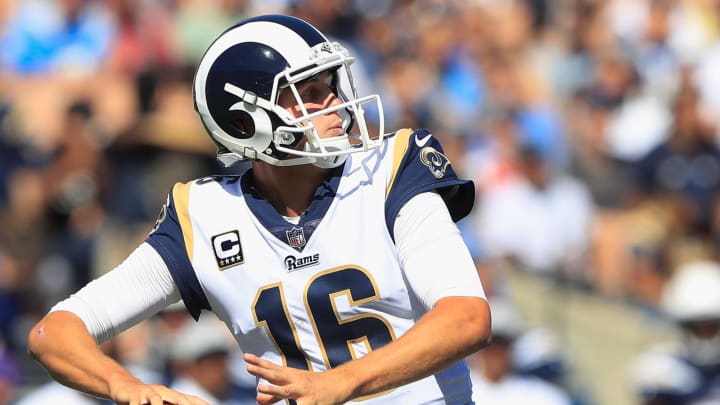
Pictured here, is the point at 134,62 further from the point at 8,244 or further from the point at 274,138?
the point at 274,138

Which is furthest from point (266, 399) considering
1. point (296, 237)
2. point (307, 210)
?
point (307, 210)

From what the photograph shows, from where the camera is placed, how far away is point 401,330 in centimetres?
395

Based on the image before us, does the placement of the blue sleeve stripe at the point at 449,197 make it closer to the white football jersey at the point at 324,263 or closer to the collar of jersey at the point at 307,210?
the white football jersey at the point at 324,263

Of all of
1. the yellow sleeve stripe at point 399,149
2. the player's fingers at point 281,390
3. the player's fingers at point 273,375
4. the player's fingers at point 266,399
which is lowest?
the player's fingers at point 266,399

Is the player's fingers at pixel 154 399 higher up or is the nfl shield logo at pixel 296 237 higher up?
the nfl shield logo at pixel 296 237

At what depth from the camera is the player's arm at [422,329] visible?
329 cm

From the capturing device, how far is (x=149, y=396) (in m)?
3.50

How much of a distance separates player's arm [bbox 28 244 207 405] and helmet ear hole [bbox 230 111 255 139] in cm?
46

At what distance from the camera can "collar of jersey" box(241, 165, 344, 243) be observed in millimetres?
4008

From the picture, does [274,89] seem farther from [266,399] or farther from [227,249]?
[266,399]

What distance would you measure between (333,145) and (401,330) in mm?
599

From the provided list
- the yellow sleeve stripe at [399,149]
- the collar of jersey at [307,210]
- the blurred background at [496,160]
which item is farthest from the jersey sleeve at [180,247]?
the blurred background at [496,160]

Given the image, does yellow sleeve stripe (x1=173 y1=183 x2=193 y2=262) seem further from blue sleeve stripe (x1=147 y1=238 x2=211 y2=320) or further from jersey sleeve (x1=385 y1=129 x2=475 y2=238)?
jersey sleeve (x1=385 y1=129 x2=475 y2=238)

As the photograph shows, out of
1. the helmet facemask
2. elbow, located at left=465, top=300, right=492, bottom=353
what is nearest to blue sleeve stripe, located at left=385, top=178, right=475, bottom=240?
the helmet facemask
